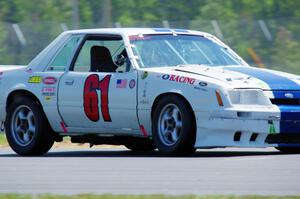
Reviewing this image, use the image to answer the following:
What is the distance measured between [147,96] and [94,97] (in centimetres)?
82

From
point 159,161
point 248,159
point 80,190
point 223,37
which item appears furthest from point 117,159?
point 223,37

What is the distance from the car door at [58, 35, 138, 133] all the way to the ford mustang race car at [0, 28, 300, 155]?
1 cm

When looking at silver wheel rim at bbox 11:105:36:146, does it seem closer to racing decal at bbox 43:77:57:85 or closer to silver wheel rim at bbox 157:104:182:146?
racing decal at bbox 43:77:57:85

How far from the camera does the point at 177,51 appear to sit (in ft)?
46.0

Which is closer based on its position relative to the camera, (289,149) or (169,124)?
(169,124)

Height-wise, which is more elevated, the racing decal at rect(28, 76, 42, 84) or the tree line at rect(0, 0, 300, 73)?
the tree line at rect(0, 0, 300, 73)

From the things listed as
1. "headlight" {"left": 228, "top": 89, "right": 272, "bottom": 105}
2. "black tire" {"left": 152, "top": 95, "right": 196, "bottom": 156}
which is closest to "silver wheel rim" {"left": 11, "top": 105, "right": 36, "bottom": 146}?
"black tire" {"left": 152, "top": 95, "right": 196, "bottom": 156}

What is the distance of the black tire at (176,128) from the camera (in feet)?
42.3

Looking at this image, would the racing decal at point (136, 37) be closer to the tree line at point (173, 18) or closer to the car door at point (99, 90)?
the car door at point (99, 90)

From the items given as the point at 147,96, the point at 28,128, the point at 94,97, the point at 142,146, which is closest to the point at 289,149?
the point at 147,96

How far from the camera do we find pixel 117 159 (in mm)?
12945

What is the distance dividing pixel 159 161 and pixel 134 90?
4.36 ft

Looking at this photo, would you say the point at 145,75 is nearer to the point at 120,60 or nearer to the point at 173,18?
the point at 120,60

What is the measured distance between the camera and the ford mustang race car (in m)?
12.8
